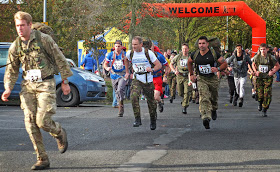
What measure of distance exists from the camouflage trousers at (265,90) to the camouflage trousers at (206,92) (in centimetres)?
264

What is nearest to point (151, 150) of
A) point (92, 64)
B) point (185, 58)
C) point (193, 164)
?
point (193, 164)

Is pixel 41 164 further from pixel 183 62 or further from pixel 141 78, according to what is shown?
pixel 183 62

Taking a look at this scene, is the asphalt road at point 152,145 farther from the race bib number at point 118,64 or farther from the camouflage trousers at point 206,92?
the race bib number at point 118,64

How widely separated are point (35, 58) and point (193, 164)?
229 cm

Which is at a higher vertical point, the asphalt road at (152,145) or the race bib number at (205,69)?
the race bib number at (205,69)

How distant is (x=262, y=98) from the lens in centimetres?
1354

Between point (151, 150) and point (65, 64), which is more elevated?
point (65, 64)

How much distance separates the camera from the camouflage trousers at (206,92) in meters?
10.2

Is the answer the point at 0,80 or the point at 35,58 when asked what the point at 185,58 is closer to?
the point at 0,80

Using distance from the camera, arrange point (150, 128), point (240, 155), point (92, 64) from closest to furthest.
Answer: point (240, 155) → point (150, 128) → point (92, 64)

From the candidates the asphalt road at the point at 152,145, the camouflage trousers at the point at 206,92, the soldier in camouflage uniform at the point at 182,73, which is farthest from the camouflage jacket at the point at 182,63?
the camouflage trousers at the point at 206,92

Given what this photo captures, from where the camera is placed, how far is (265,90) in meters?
13.4

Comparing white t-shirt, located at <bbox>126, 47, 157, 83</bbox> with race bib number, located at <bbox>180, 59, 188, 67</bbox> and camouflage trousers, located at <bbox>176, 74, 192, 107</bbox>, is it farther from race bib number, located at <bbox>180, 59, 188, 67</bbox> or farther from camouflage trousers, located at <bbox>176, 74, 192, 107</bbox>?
race bib number, located at <bbox>180, 59, 188, 67</bbox>

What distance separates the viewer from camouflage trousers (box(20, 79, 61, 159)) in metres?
6.41
